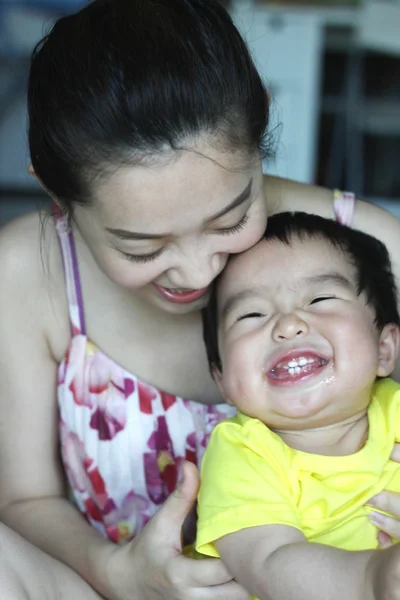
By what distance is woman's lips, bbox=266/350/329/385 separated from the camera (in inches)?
49.2

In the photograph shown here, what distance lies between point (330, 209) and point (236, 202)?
358 mm

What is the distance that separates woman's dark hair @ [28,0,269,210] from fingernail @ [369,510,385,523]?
0.53 m

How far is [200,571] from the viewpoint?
122 cm

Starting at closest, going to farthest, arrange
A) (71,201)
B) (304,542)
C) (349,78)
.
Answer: (304,542) < (71,201) < (349,78)

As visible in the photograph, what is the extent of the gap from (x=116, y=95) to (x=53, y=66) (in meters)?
0.14

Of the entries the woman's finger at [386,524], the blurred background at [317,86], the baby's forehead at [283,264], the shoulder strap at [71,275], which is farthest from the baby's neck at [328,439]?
the blurred background at [317,86]

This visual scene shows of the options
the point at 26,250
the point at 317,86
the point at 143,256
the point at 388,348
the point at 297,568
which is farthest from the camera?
the point at 317,86

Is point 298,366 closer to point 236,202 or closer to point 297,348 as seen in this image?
point 297,348

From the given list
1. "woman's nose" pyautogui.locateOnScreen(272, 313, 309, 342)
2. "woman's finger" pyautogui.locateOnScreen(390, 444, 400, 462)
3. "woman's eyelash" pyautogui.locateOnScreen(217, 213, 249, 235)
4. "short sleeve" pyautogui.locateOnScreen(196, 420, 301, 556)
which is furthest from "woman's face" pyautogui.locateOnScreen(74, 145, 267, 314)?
"woman's finger" pyautogui.locateOnScreen(390, 444, 400, 462)

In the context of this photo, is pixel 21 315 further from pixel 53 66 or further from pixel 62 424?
pixel 53 66

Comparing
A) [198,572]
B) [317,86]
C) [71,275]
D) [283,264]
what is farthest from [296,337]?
[317,86]

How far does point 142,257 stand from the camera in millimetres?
1278

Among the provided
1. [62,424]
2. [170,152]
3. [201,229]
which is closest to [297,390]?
[201,229]

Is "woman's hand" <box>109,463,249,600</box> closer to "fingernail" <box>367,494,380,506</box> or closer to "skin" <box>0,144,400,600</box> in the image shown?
"skin" <box>0,144,400,600</box>
